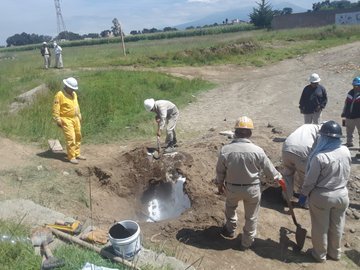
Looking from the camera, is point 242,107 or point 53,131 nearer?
point 53,131

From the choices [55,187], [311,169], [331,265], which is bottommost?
[331,265]

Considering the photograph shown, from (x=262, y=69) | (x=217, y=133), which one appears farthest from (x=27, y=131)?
(x=262, y=69)

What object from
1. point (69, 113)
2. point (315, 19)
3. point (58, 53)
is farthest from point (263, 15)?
point (69, 113)

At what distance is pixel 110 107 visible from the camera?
1141 centimetres

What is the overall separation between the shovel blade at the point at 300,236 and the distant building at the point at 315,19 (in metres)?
39.3

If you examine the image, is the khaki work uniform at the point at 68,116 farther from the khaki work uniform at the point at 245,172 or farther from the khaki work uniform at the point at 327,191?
the khaki work uniform at the point at 327,191

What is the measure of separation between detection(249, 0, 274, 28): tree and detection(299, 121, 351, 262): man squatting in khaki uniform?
44813 millimetres

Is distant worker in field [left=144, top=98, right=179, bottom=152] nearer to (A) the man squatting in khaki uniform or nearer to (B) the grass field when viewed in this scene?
(B) the grass field

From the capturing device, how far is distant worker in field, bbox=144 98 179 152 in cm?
817

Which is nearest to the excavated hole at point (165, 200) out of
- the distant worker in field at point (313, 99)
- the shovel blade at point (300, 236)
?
the shovel blade at point (300, 236)

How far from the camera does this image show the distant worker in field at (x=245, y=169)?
14.8ft

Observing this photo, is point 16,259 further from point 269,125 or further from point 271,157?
point 269,125

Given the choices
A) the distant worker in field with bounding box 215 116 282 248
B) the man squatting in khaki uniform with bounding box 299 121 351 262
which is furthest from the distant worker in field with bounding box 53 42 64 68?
the man squatting in khaki uniform with bounding box 299 121 351 262

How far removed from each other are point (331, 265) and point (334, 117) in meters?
6.84
